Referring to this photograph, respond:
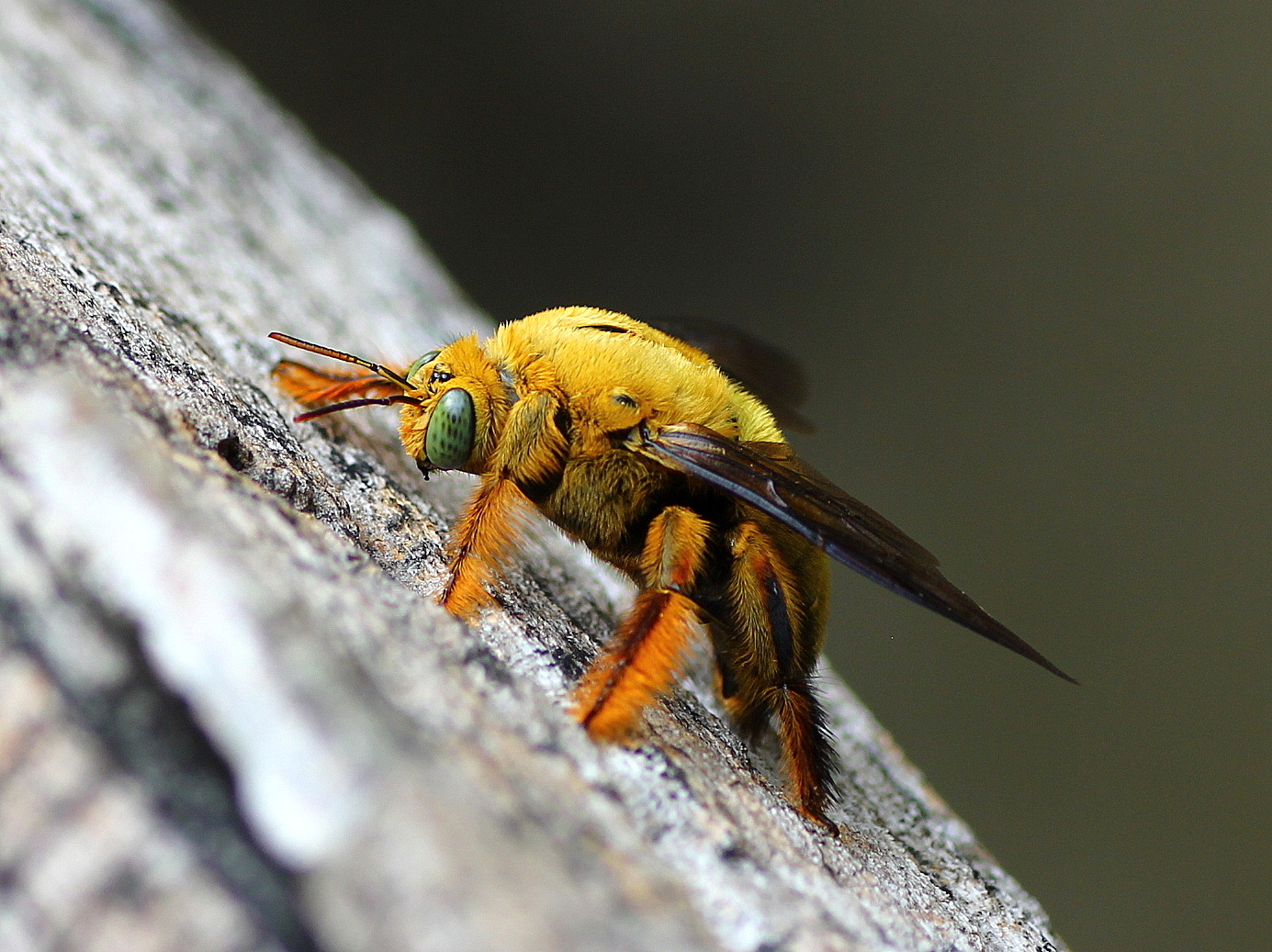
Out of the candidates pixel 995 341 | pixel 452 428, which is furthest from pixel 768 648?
pixel 995 341

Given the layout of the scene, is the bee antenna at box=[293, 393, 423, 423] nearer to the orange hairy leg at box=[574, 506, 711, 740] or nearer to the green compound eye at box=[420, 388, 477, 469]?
the green compound eye at box=[420, 388, 477, 469]

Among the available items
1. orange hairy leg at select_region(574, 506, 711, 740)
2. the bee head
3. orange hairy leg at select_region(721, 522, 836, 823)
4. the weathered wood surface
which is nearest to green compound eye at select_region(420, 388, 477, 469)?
the bee head

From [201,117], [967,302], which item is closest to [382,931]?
Answer: [201,117]

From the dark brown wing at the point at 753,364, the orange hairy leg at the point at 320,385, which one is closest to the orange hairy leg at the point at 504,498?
the orange hairy leg at the point at 320,385

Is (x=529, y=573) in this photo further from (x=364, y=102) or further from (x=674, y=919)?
→ (x=364, y=102)

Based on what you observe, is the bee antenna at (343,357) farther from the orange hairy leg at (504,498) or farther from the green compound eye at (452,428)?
the orange hairy leg at (504,498)

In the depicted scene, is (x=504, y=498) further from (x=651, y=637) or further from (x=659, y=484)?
(x=651, y=637)

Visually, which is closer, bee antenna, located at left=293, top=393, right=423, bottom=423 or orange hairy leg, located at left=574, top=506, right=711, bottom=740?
orange hairy leg, located at left=574, top=506, right=711, bottom=740
